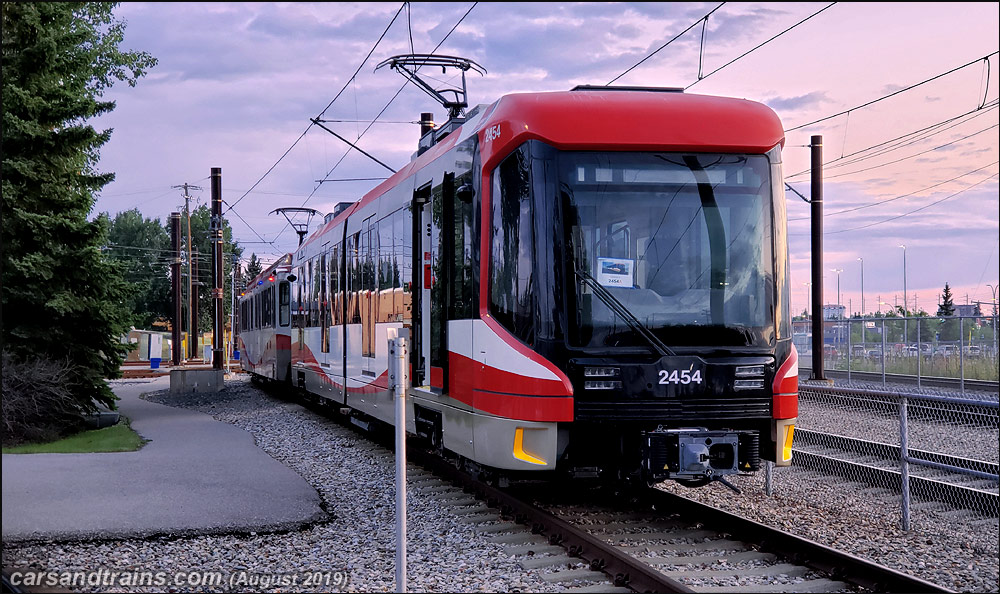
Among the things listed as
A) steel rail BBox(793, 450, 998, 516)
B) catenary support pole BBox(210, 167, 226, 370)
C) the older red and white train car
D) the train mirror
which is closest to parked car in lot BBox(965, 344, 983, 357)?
steel rail BBox(793, 450, 998, 516)

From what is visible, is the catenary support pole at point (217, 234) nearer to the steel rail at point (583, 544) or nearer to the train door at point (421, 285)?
the train door at point (421, 285)

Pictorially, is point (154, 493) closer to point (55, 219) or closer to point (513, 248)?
point (513, 248)

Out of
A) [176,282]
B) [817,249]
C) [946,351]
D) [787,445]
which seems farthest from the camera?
[176,282]

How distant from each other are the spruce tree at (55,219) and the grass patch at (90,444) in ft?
2.02

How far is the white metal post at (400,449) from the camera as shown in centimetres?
557

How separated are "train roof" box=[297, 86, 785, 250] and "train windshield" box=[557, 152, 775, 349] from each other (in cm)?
12

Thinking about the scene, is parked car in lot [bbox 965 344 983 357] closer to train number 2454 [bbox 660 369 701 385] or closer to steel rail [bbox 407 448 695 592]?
steel rail [bbox 407 448 695 592]

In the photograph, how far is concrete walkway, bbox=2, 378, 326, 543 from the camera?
8.17 metres

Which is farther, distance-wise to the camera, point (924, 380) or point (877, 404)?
point (924, 380)

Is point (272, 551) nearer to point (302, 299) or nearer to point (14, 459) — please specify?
point (14, 459)

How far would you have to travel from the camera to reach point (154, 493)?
31.9 ft

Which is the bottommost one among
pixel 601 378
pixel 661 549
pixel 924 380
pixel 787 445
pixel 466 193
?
pixel 661 549

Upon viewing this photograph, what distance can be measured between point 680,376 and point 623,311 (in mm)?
689

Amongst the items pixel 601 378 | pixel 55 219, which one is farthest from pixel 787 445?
pixel 55 219
